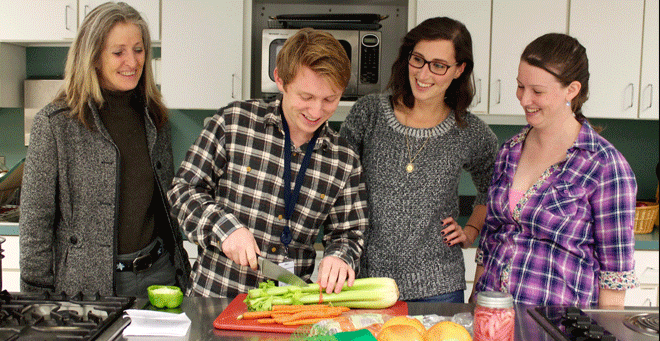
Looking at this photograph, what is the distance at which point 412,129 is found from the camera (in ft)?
5.86

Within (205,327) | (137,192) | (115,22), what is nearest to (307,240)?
(205,327)

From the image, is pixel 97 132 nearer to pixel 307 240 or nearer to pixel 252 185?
pixel 252 185

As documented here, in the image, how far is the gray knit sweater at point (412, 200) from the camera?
1727mm

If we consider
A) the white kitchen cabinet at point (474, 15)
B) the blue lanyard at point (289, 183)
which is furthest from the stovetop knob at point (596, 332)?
the white kitchen cabinet at point (474, 15)

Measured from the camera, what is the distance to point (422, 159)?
175cm

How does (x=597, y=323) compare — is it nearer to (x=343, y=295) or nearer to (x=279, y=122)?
(x=343, y=295)

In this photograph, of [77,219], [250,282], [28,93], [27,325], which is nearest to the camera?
[27,325]

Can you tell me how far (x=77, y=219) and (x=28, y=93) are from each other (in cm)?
211

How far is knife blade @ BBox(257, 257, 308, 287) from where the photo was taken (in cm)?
135

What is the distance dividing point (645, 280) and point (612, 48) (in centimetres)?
124

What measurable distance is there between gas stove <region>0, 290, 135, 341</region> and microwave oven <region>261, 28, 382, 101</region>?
1853 mm

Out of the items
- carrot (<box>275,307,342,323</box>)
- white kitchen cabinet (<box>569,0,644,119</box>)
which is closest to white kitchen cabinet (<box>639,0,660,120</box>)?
white kitchen cabinet (<box>569,0,644,119</box>)

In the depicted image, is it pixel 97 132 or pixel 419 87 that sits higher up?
pixel 419 87

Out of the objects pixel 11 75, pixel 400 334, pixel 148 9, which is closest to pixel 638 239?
pixel 400 334
